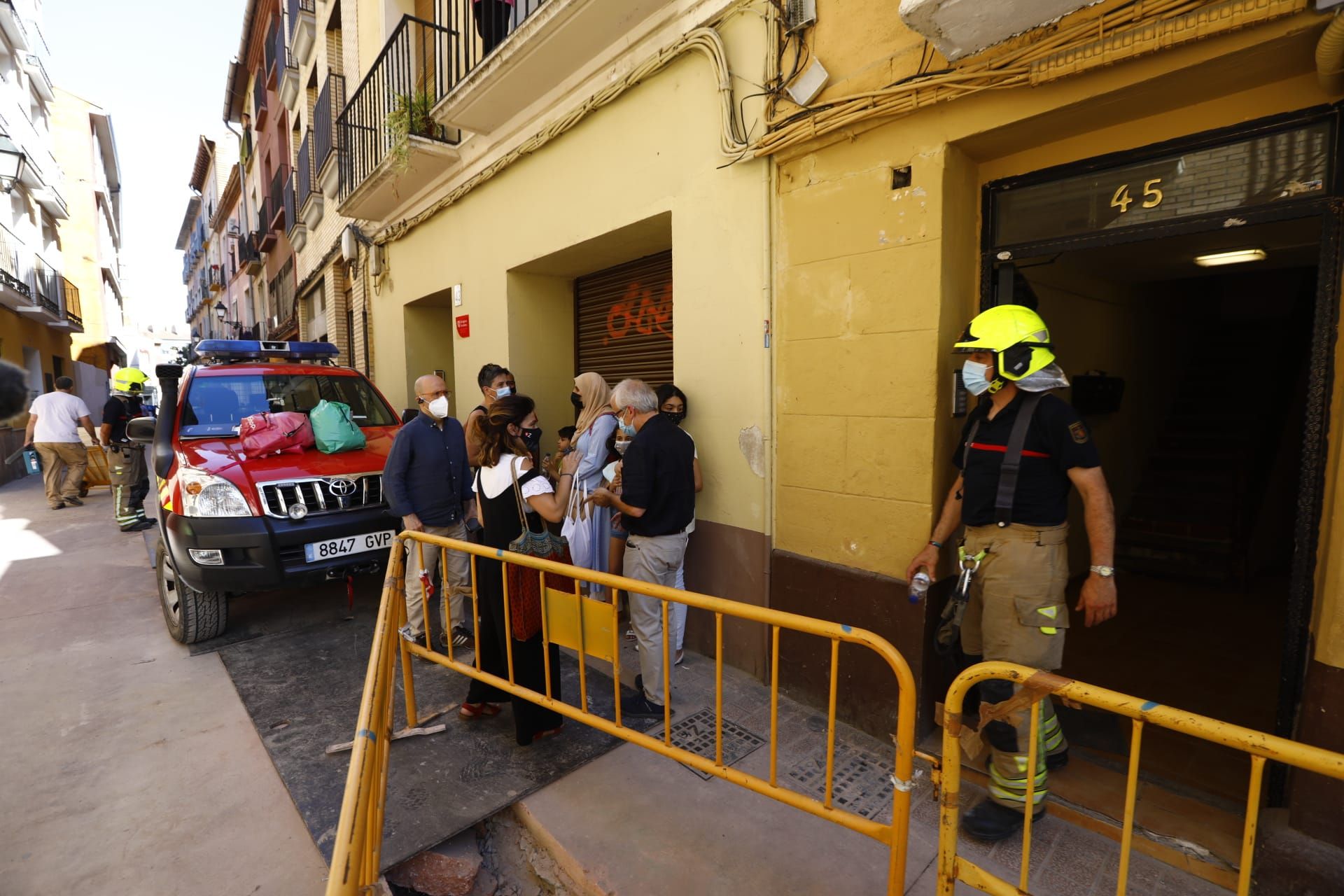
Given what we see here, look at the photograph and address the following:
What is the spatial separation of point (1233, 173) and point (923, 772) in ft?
9.45

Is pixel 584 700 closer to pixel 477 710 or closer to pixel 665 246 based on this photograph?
pixel 477 710

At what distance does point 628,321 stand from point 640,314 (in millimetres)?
200

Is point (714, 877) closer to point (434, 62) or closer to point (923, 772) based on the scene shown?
point (923, 772)

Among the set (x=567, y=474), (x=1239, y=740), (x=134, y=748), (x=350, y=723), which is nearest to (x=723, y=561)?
(x=567, y=474)

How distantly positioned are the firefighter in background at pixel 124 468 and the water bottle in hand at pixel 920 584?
8.43 meters

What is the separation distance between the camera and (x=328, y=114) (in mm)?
9578

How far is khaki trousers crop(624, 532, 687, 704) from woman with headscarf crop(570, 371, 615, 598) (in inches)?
24.6

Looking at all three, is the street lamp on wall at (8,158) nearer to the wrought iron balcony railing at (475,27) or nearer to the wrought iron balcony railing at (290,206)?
the wrought iron balcony railing at (290,206)

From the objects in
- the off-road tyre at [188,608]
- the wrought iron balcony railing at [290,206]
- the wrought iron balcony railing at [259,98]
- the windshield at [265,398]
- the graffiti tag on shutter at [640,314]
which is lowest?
the off-road tyre at [188,608]

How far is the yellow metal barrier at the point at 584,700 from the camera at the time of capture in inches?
66.1

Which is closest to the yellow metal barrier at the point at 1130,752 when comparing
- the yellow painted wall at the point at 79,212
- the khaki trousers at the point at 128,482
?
the khaki trousers at the point at 128,482

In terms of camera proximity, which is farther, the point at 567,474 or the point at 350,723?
the point at 350,723

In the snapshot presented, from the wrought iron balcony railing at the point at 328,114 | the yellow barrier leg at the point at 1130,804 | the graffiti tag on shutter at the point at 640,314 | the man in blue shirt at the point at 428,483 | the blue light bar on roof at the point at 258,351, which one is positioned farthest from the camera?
the wrought iron balcony railing at the point at 328,114

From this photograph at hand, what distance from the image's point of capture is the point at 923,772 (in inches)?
124
